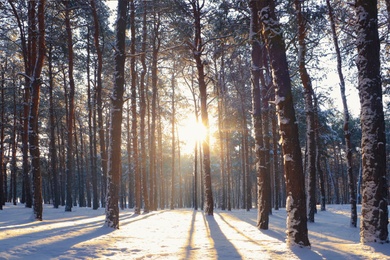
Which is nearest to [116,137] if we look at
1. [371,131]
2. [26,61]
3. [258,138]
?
[258,138]

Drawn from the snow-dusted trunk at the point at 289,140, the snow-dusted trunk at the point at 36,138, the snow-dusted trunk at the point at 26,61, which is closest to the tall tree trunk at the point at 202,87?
the snow-dusted trunk at the point at 36,138

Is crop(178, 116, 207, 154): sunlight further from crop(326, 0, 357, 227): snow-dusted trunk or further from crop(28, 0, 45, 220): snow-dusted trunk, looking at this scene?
crop(28, 0, 45, 220): snow-dusted trunk

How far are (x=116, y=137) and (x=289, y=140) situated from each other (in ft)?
18.9

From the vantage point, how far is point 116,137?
10117mm

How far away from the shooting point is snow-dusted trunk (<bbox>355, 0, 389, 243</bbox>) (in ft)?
21.7

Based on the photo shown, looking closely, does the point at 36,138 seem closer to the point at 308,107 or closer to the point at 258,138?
the point at 258,138

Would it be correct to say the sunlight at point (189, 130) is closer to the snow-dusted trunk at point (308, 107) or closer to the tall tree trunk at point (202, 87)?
the tall tree trunk at point (202, 87)

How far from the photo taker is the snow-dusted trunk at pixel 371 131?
6621 millimetres

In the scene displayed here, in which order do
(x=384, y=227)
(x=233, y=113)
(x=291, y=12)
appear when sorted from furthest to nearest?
1. (x=233, y=113)
2. (x=291, y=12)
3. (x=384, y=227)

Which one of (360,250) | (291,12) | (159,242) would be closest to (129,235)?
(159,242)

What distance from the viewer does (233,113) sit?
27.8 m

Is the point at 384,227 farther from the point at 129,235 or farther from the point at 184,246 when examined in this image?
the point at 129,235

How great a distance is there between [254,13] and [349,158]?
352 inches

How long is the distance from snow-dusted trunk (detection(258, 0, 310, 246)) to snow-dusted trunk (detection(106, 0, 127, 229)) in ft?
17.1
